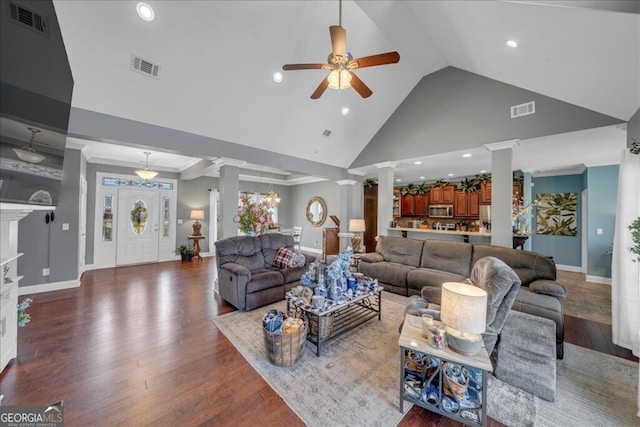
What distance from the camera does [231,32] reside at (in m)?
2.89

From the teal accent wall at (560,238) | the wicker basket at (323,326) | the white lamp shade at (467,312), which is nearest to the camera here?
the white lamp shade at (467,312)

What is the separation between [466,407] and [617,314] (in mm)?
2654

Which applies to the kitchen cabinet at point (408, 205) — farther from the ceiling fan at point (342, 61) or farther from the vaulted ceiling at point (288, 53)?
the ceiling fan at point (342, 61)

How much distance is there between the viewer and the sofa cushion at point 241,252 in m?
3.86

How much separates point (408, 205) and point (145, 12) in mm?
7545

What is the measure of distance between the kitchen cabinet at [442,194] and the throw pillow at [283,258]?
517 centimetres

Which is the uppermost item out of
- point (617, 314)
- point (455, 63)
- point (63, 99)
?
point (455, 63)

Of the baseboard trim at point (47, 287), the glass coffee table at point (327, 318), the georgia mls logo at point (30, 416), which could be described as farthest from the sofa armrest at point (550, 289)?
the baseboard trim at point (47, 287)

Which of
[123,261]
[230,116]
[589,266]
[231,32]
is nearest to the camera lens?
[231,32]

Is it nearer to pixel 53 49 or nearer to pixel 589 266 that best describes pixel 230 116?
pixel 53 49

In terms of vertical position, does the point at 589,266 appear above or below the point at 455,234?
below

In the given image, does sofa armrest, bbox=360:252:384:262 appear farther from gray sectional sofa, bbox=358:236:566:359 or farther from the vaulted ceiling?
the vaulted ceiling

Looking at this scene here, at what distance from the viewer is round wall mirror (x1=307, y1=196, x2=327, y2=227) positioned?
8570 millimetres

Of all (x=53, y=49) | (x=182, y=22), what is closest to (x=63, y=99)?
(x=53, y=49)
